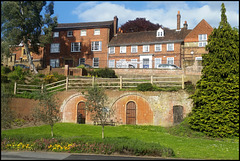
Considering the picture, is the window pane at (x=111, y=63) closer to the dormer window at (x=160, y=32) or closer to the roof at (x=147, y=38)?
the roof at (x=147, y=38)

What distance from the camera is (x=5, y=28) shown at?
109 feet

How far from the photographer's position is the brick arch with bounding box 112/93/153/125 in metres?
24.5

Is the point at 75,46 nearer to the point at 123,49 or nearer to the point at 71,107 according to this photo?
the point at 123,49

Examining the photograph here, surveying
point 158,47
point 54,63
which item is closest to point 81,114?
point 158,47

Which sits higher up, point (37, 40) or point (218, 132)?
point (37, 40)

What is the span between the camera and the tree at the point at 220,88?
56.4 ft

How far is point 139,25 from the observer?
54.5m

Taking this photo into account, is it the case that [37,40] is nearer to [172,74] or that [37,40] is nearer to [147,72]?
[147,72]

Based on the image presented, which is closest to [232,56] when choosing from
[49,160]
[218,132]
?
[218,132]

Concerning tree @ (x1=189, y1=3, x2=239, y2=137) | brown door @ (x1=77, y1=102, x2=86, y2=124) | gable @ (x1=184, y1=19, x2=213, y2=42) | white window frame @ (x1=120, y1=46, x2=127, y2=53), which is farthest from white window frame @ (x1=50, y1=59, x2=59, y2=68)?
tree @ (x1=189, y1=3, x2=239, y2=137)

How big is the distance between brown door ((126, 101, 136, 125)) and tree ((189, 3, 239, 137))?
275 inches

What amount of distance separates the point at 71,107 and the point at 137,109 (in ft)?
23.3

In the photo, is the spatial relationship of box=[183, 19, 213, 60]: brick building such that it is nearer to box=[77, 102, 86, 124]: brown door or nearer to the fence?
the fence

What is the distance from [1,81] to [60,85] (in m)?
18.0
